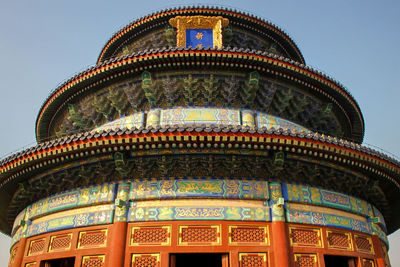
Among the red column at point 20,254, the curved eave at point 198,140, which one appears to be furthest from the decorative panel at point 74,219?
the curved eave at point 198,140

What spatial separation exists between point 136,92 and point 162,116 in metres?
1.69

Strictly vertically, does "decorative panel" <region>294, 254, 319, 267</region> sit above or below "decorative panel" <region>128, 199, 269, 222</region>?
below

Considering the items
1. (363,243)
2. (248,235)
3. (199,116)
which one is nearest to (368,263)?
(363,243)

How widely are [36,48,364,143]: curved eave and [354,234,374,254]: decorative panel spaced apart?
20.1 ft

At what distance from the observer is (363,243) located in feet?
34.9

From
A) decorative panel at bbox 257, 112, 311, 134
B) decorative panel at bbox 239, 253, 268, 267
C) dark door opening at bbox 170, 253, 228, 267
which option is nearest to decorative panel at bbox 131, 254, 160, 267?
decorative panel at bbox 239, 253, 268, 267

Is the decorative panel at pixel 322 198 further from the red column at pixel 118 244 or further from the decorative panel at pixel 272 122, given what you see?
the red column at pixel 118 244

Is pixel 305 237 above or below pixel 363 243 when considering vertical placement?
below

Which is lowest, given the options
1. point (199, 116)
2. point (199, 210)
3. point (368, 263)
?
point (368, 263)

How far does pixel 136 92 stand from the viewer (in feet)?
43.9

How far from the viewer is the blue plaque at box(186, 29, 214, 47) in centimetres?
1531

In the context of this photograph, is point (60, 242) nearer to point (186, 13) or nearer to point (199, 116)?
point (199, 116)

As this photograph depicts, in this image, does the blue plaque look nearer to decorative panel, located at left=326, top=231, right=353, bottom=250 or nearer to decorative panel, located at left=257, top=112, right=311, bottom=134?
decorative panel, located at left=257, top=112, right=311, bottom=134

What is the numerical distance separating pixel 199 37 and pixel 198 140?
27.6 ft
